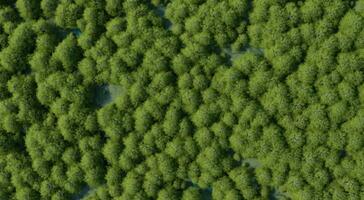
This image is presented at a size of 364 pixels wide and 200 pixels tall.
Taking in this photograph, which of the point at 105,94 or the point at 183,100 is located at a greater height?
the point at 105,94

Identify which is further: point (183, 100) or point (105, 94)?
point (105, 94)

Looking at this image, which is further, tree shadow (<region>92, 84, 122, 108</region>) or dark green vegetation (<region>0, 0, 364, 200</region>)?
tree shadow (<region>92, 84, 122, 108</region>)

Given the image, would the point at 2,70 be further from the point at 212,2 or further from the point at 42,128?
the point at 212,2

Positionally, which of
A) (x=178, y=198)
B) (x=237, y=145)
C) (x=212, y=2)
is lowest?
(x=178, y=198)

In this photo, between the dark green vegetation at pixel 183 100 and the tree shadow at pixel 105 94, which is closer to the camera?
the dark green vegetation at pixel 183 100

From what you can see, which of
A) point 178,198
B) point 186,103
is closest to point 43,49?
point 186,103

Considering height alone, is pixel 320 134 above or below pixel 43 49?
below

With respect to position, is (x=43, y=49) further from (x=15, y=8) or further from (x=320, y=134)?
(x=320, y=134)

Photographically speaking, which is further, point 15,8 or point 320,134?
point 15,8
